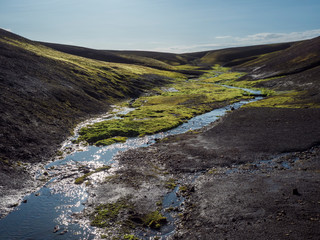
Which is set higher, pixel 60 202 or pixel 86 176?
pixel 86 176

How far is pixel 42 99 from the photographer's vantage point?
208 ft

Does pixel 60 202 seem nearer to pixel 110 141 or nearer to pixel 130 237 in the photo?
pixel 130 237

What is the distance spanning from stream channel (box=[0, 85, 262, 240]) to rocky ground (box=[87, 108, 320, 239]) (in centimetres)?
217

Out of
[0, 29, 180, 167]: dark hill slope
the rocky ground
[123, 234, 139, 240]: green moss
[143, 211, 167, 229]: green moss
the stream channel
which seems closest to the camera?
[123, 234, 139, 240]: green moss

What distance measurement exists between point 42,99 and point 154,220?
51.6 metres

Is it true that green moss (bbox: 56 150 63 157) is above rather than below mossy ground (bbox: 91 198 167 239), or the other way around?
above

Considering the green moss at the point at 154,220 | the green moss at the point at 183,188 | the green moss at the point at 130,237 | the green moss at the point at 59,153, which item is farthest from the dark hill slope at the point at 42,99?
the green moss at the point at 183,188

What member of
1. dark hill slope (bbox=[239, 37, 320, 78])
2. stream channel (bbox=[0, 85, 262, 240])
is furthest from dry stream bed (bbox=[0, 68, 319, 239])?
dark hill slope (bbox=[239, 37, 320, 78])

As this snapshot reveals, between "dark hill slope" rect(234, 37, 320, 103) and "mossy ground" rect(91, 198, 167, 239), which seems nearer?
"mossy ground" rect(91, 198, 167, 239)

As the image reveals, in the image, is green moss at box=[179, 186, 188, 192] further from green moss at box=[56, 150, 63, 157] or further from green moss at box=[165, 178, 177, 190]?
green moss at box=[56, 150, 63, 157]

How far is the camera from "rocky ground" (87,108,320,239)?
70.6ft

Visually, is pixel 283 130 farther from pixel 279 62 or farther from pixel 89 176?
pixel 279 62

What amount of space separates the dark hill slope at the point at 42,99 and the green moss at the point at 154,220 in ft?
70.7

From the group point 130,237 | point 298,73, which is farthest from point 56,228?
point 298,73
